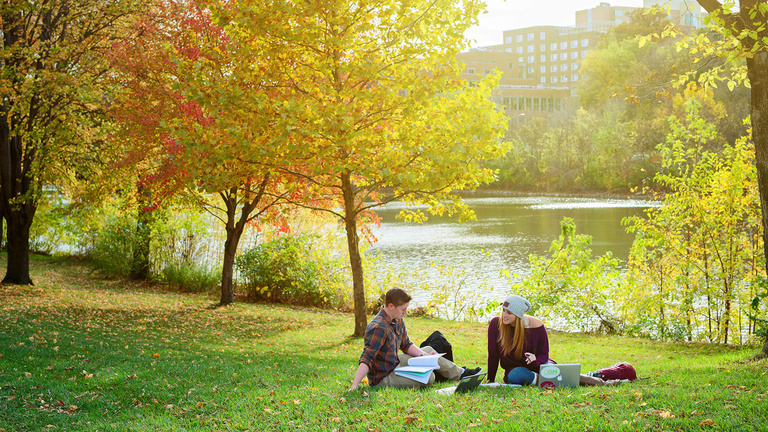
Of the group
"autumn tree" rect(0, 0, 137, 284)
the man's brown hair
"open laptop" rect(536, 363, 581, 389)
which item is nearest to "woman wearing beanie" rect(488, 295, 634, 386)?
"open laptop" rect(536, 363, 581, 389)

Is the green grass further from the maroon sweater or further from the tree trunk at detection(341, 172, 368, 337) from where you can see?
the tree trunk at detection(341, 172, 368, 337)

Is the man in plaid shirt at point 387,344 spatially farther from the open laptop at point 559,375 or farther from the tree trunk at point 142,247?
the tree trunk at point 142,247

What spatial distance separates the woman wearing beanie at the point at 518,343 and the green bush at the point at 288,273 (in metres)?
9.38

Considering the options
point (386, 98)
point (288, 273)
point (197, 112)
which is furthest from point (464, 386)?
point (288, 273)

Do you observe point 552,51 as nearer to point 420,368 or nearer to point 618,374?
point 618,374

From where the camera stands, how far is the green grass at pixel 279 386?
14.5ft

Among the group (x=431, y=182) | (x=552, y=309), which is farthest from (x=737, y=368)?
(x=552, y=309)

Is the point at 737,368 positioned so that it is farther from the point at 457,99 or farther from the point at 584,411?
the point at 457,99

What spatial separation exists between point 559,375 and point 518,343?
465 millimetres

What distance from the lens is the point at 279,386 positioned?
5.96m

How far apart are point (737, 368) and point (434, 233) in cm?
2724

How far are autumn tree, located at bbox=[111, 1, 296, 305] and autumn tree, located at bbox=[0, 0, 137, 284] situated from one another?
727mm

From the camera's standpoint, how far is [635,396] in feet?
15.7

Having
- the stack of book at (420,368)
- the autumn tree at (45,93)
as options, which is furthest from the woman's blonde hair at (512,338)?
the autumn tree at (45,93)
